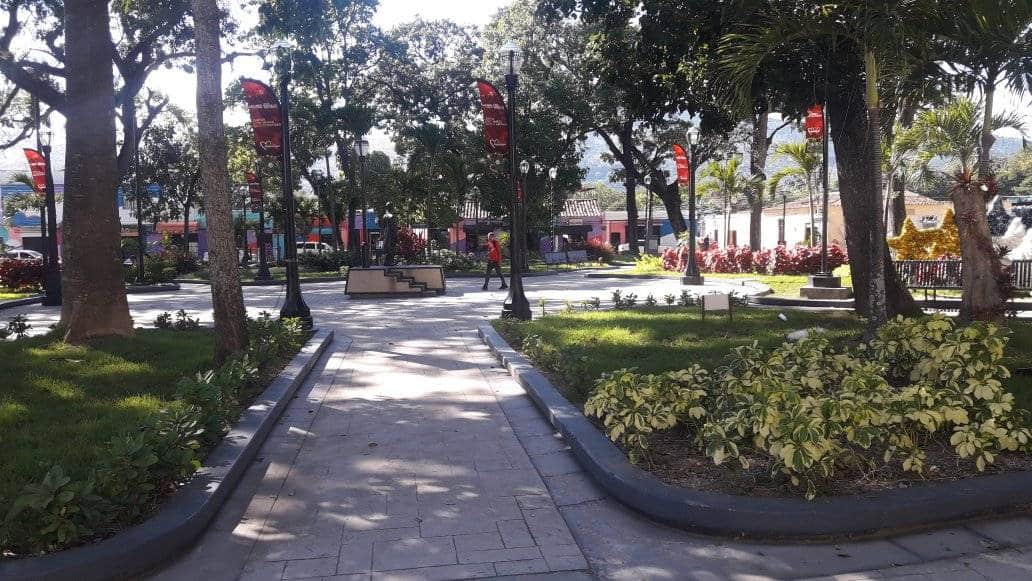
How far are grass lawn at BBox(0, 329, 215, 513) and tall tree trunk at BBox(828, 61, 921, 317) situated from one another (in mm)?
8115

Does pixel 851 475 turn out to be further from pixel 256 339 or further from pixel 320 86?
pixel 320 86

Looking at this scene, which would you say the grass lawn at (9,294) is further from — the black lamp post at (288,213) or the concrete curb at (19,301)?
the black lamp post at (288,213)

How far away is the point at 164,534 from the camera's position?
3.53 metres

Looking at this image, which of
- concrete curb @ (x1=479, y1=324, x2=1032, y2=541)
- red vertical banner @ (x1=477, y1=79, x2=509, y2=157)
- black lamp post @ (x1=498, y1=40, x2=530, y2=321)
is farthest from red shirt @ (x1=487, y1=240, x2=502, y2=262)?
concrete curb @ (x1=479, y1=324, x2=1032, y2=541)

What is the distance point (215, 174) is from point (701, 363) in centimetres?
513

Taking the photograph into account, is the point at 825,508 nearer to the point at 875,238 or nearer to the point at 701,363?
the point at 701,363

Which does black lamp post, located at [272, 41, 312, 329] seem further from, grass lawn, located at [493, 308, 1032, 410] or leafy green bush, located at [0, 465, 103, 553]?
leafy green bush, located at [0, 465, 103, 553]

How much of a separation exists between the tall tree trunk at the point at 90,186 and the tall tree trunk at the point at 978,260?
9.98 m

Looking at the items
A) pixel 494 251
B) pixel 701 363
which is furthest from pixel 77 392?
pixel 494 251

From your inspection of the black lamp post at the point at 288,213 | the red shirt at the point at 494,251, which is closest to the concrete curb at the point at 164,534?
the black lamp post at the point at 288,213

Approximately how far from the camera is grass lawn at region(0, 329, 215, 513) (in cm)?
457

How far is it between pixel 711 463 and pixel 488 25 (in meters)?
32.9

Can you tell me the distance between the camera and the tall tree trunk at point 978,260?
340 inches

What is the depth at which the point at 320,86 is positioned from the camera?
31.0 m
